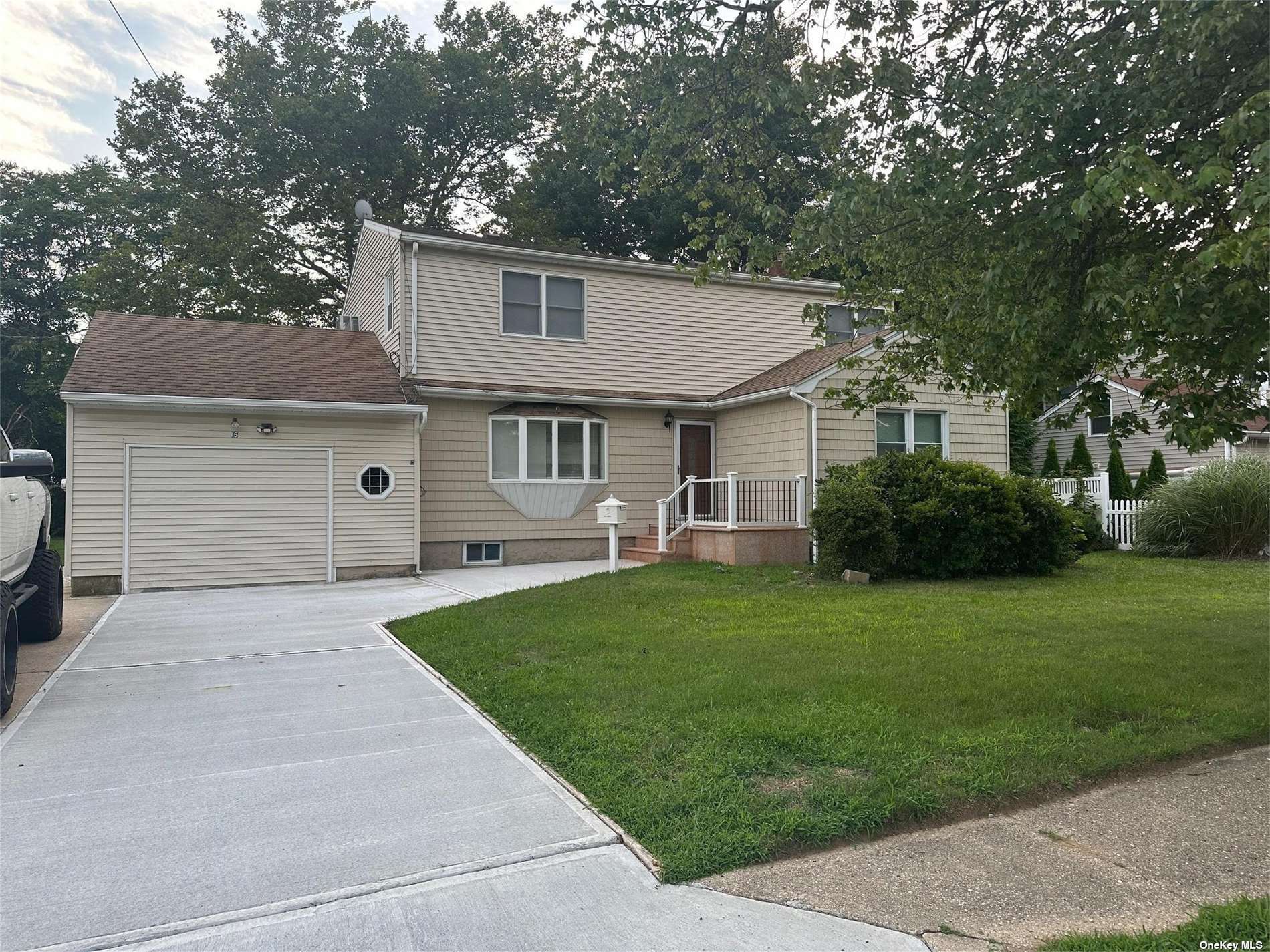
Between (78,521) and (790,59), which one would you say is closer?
(790,59)

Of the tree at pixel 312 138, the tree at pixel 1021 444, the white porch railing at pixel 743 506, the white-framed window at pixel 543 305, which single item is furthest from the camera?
the tree at pixel 312 138

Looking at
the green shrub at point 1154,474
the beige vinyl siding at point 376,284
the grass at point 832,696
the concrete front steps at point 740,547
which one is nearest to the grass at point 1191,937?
the grass at point 832,696

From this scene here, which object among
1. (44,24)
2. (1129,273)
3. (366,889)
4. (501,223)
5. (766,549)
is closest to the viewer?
(366,889)

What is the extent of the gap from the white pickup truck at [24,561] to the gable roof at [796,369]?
9772 millimetres

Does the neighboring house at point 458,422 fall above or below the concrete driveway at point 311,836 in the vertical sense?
above

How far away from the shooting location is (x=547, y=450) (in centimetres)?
1408

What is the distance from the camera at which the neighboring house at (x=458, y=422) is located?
11.3 meters

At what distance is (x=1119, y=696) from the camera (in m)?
4.88

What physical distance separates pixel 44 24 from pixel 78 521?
608 centimetres

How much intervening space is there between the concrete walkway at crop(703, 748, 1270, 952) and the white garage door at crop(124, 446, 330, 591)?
10.5 meters

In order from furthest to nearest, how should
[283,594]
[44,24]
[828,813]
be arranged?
[283,594]
[44,24]
[828,813]

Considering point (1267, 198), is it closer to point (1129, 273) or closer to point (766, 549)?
point (1129, 273)

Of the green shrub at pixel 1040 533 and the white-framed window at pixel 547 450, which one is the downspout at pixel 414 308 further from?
the green shrub at pixel 1040 533

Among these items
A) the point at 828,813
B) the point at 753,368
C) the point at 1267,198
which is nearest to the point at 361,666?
the point at 828,813
